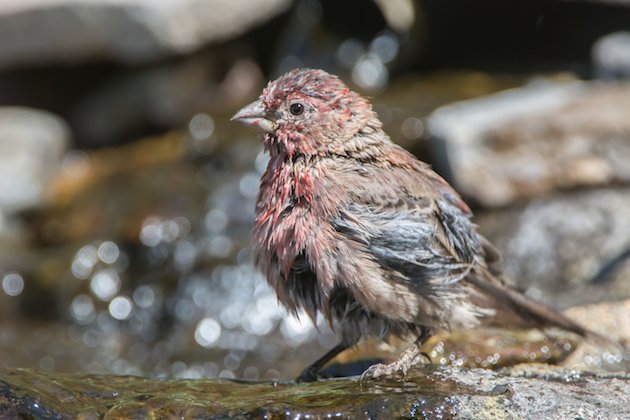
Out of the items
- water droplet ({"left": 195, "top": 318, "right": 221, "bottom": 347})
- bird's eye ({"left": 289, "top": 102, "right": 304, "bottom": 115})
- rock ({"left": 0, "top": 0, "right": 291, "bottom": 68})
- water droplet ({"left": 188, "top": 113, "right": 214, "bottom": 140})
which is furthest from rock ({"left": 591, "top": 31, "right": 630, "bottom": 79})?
bird's eye ({"left": 289, "top": 102, "right": 304, "bottom": 115})

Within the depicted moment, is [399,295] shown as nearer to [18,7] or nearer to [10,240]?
[10,240]

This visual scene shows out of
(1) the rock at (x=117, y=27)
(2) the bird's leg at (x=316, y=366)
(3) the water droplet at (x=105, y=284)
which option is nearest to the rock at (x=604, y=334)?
(2) the bird's leg at (x=316, y=366)

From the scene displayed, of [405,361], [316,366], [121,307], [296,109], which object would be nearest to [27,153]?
[121,307]

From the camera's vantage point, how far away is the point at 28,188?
1094 cm

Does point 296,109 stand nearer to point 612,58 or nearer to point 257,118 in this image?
point 257,118

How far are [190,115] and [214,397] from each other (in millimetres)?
7821

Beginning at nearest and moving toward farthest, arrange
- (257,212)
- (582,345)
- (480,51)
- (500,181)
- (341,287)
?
(341,287)
(257,212)
(582,345)
(500,181)
(480,51)

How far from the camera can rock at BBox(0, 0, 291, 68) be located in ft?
36.9

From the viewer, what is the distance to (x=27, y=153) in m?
11.4

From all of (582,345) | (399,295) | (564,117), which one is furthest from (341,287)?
(564,117)

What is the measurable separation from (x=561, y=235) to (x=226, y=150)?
4.01 m

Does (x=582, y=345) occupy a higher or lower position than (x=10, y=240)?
lower

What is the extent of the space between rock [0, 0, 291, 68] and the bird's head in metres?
6.19

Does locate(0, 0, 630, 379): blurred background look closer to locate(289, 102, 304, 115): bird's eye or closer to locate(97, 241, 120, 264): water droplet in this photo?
locate(97, 241, 120, 264): water droplet
